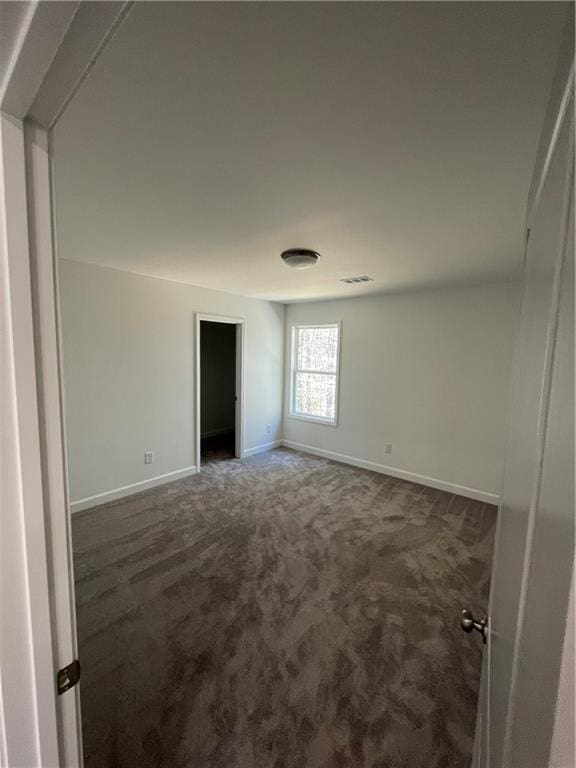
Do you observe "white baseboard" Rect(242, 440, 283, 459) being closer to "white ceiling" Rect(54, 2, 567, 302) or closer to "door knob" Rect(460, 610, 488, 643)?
"white ceiling" Rect(54, 2, 567, 302)

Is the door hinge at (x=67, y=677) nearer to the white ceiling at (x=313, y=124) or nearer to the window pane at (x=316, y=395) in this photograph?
the white ceiling at (x=313, y=124)

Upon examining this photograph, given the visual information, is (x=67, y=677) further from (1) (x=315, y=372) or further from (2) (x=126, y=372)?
(1) (x=315, y=372)

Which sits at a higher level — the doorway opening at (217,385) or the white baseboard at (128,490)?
the doorway opening at (217,385)

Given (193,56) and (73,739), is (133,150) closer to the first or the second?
(193,56)

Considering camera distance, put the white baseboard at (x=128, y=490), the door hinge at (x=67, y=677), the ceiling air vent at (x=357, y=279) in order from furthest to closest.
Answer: the ceiling air vent at (x=357, y=279) < the white baseboard at (x=128, y=490) < the door hinge at (x=67, y=677)

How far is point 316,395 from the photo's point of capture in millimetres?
5199

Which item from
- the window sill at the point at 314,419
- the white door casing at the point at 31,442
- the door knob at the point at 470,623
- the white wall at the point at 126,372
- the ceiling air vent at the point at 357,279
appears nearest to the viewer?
the white door casing at the point at 31,442

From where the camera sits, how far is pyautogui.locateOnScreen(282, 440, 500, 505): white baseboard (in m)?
3.69

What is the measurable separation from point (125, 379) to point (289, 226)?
245 centimetres

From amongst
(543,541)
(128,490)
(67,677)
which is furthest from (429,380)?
(67,677)

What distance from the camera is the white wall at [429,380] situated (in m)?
3.53

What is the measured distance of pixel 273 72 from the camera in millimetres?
930

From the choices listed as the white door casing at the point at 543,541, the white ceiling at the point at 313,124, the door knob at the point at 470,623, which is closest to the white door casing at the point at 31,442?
the white ceiling at the point at 313,124

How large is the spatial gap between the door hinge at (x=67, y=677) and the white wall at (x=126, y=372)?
2.57m
